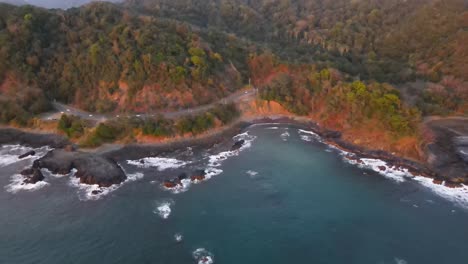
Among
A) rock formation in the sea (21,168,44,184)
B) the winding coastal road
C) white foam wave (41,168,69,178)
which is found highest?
the winding coastal road

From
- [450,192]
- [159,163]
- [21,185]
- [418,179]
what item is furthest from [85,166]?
[450,192]

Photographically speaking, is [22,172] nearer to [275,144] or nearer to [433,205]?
[275,144]

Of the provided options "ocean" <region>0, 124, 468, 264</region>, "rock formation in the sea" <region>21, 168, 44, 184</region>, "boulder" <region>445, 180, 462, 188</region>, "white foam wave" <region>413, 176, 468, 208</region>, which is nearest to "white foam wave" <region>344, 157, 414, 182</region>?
"ocean" <region>0, 124, 468, 264</region>

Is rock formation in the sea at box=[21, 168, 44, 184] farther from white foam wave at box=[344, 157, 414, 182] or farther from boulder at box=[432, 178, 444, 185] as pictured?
boulder at box=[432, 178, 444, 185]

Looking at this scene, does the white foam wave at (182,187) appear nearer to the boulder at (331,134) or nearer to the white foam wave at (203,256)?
the white foam wave at (203,256)

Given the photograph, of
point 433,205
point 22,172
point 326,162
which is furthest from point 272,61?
point 22,172

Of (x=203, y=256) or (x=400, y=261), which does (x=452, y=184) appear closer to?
(x=400, y=261)

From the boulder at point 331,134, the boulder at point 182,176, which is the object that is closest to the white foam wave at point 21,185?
the boulder at point 182,176
